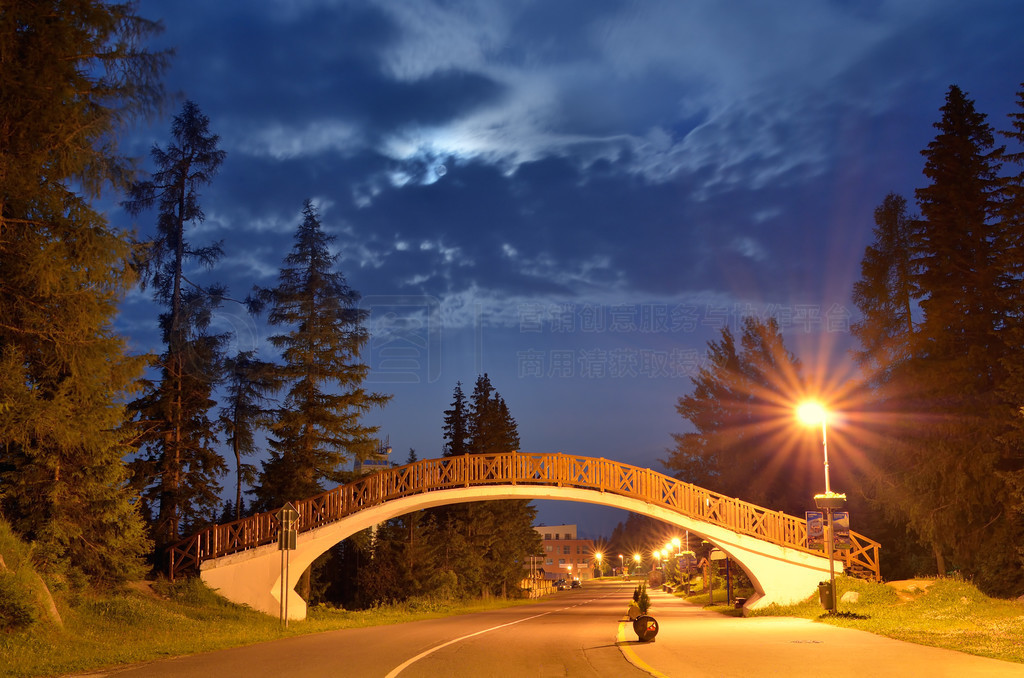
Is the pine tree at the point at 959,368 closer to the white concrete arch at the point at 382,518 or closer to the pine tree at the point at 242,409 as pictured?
the white concrete arch at the point at 382,518

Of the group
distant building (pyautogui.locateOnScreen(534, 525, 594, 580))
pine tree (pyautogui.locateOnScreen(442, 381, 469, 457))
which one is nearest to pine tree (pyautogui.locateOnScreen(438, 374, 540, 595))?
pine tree (pyautogui.locateOnScreen(442, 381, 469, 457))

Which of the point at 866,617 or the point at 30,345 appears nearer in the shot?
the point at 30,345

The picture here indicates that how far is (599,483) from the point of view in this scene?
27781mm

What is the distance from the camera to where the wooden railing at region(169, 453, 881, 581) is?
2617 cm

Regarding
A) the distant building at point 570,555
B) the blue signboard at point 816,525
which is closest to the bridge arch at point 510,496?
the blue signboard at point 816,525

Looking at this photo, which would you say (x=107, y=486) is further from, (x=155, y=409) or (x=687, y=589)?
(x=687, y=589)

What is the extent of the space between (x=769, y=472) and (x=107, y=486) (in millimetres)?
35196

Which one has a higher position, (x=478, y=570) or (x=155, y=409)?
(x=155, y=409)

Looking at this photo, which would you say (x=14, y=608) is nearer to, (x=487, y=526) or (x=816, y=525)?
(x=816, y=525)

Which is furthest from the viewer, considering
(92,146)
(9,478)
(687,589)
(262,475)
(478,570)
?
(687,589)

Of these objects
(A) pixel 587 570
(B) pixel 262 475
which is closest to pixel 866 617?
(B) pixel 262 475

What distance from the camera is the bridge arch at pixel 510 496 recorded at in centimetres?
2547

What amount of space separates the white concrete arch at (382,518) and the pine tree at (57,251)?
701 centimetres

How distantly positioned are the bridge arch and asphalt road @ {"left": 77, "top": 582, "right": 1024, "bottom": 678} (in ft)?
Answer: 19.0
